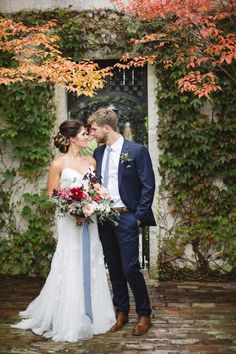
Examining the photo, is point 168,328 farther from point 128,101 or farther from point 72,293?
point 128,101

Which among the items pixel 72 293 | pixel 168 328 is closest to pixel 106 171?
pixel 72 293

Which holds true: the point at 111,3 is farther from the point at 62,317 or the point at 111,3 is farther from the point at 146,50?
the point at 62,317

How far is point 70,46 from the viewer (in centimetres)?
780

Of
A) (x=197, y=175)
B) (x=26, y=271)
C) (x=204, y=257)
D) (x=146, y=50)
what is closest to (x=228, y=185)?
(x=197, y=175)

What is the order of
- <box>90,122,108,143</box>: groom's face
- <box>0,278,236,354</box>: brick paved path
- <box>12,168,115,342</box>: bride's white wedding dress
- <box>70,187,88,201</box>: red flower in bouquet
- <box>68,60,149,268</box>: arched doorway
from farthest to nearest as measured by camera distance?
1. <box>68,60,149,268</box>: arched doorway
2. <box>90,122,108,143</box>: groom's face
3. <box>12,168,115,342</box>: bride's white wedding dress
4. <box>70,187,88,201</box>: red flower in bouquet
5. <box>0,278,236,354</box>: brick paved path

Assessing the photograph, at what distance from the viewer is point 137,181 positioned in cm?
539

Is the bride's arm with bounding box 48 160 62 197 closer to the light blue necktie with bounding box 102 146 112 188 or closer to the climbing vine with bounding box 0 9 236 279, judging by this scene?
the light blue necktie with bounding box 102 146 112 188

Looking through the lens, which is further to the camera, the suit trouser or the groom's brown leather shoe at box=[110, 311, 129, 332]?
the groom's brown leather shoe at box=[110, 311, 129, 332]

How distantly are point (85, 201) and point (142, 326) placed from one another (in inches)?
55.6

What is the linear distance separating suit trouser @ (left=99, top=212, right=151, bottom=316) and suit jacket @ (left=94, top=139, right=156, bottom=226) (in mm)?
116

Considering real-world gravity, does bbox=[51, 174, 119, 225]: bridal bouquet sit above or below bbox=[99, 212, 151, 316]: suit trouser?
above

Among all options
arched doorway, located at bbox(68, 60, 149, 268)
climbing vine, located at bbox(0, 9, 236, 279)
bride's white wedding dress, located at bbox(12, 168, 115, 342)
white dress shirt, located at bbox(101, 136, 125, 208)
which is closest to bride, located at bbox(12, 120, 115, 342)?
bride's white wedding dress, located at bbox(12, 168, 115, 342)

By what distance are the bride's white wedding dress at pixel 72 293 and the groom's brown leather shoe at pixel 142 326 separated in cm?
29

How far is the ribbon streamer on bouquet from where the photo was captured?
531 cm
